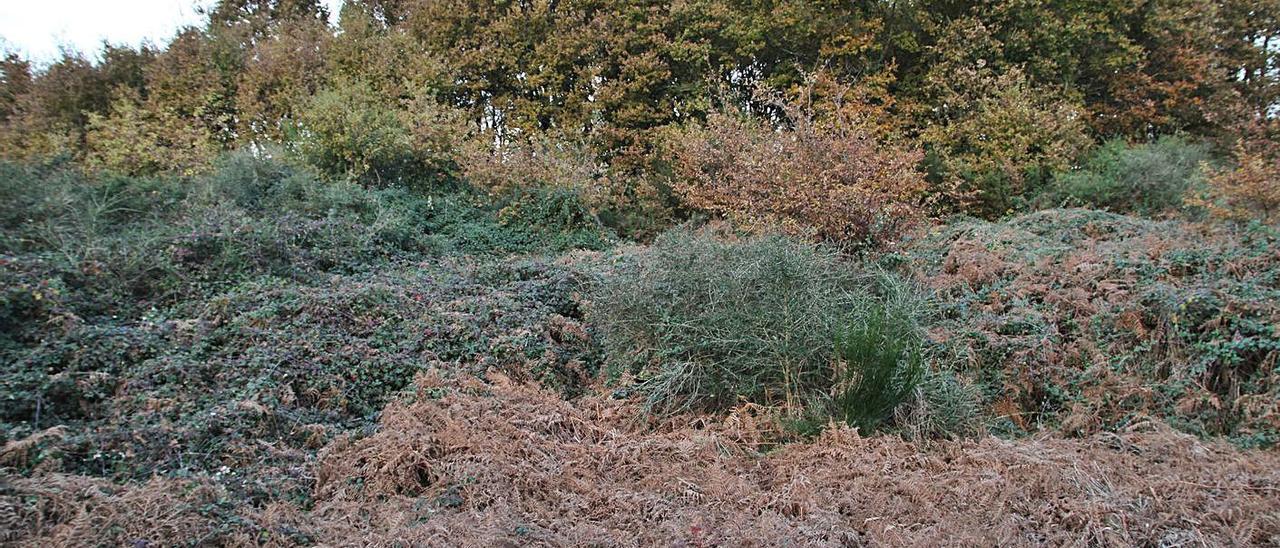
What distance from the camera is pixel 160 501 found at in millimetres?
4074

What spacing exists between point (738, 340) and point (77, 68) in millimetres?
14487

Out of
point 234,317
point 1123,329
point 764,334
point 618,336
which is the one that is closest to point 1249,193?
point 1123,329

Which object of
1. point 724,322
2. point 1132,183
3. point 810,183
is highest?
point 810,183

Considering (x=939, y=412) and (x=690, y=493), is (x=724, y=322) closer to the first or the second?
(x=939, y=412)

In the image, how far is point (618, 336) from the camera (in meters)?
6.58

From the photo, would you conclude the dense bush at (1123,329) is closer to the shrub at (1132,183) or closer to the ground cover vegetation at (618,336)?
the ground cover vegetation at (618,336)

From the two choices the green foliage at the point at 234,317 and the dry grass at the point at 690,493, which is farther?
the green foliage at the point at 234,317

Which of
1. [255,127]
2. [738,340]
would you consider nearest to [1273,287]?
[738,340]

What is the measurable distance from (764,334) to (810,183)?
3617mm

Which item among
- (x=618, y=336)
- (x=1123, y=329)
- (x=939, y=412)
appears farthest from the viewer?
(x=618, y=336)

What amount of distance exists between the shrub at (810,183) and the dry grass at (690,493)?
3.42 metres

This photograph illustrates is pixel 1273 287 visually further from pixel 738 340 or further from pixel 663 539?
pixel 663 539

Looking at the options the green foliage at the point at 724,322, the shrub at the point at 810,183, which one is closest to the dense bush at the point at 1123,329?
the shrub at the point at 810,183

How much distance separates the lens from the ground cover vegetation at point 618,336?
14.1 ft
